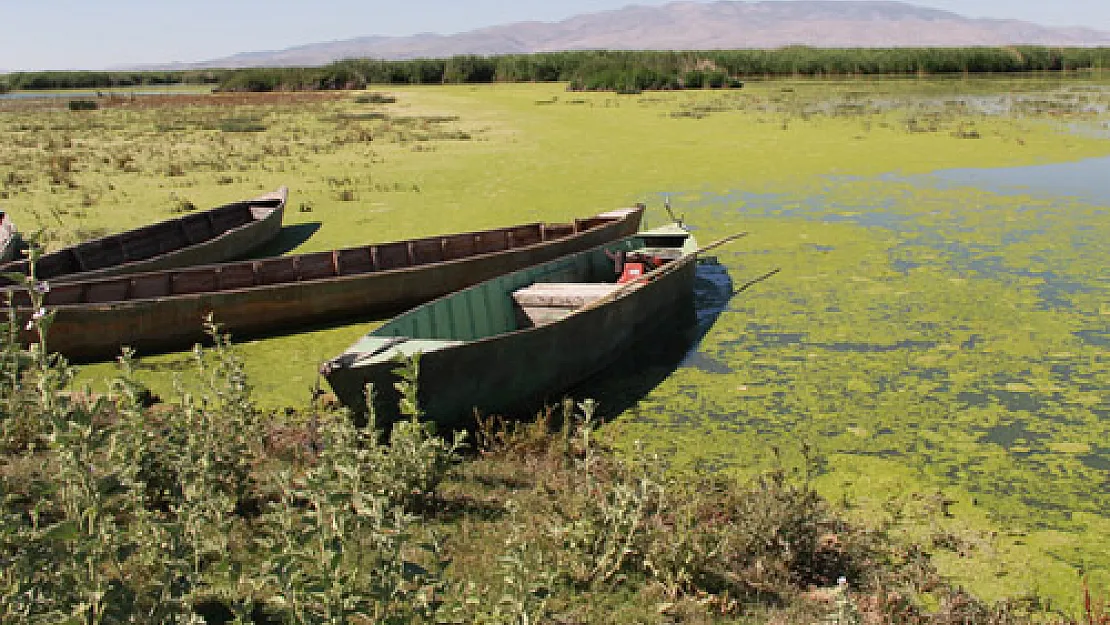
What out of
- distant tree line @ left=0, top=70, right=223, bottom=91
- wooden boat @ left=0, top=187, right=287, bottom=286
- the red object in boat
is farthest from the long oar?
distant tree line @ left=0, top=70, right=223, bottom=91

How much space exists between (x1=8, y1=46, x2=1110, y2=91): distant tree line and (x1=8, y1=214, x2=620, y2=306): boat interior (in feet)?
89.8

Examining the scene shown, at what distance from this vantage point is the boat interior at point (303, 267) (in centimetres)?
722

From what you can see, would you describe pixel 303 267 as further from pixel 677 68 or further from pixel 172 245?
pixel 677 68

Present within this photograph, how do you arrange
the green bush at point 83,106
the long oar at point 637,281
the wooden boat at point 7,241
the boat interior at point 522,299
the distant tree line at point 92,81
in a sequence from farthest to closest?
the distant tree line at point 92,81
the green bush at point 83,106
the wooden boat at point 7,241
the long oar at point 637,281
the boat interior at point 522,299

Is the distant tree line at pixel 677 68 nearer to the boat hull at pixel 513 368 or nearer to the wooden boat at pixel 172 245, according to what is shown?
the wooden boat at pixel 172 245

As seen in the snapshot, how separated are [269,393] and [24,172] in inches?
525

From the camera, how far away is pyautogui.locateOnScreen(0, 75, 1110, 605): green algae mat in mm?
4891

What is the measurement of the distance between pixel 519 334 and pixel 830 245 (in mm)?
5815

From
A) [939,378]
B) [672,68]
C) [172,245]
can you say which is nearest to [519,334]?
[939,378]

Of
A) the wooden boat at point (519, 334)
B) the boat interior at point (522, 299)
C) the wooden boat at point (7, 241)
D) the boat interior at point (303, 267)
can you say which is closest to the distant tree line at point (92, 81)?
the wooden boat at point (7, 241)

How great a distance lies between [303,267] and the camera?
8273 mm

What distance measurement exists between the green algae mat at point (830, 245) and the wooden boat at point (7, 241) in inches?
43.0

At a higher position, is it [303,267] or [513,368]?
[303,267]

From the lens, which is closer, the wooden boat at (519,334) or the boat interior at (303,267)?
the wooden boat at (519,334)
